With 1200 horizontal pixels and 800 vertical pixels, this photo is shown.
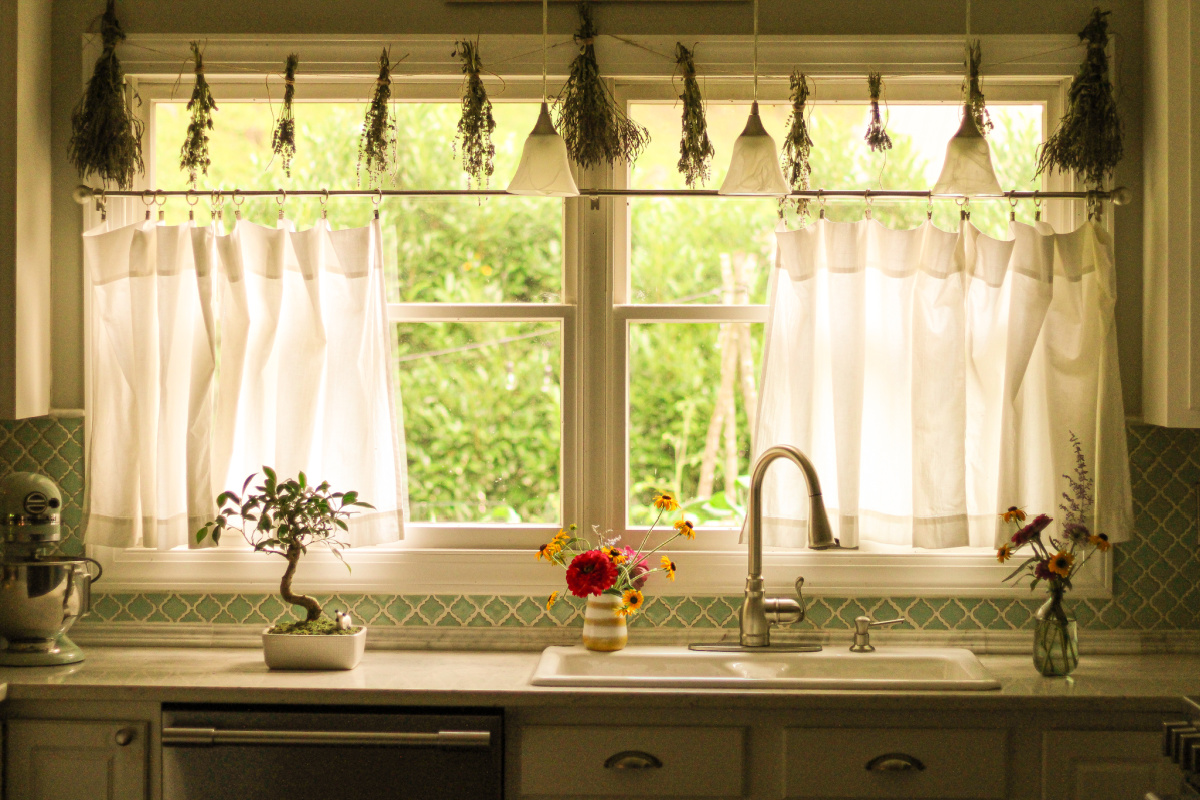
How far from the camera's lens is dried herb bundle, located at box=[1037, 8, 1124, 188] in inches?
104

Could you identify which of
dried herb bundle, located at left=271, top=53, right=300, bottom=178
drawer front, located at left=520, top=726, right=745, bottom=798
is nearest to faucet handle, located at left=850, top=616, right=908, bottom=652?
drawer front, located at left=520, top=726, right=745, bottom=798

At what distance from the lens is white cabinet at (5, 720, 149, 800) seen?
2.35 m

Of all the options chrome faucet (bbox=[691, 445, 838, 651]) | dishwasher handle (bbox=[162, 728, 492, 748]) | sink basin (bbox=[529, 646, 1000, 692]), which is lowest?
dishwasher handle (bbox=[162, 728, 492, 748])

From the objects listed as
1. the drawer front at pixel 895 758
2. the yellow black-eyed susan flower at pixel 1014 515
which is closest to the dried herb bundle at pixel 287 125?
the drawer front at pixel 895 758

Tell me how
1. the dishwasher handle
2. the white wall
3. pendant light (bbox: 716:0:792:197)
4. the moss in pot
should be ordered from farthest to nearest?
the white wall < the moss in pot < pendant light (bbox: 716:0:792:197) < the dishwasher handle

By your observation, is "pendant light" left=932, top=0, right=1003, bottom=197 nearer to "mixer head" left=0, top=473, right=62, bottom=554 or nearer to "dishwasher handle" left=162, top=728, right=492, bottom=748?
"dishwasher handle" left=162, top=728, right=492, bottom=748

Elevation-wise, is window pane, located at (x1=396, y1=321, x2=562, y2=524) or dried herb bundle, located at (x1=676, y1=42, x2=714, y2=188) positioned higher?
dried herb bundle, located at (x1=676, y1=42, x2=714, y2=188)

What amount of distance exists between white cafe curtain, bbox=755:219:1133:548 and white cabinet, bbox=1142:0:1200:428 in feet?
0.40

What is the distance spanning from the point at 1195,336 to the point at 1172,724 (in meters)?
1.04

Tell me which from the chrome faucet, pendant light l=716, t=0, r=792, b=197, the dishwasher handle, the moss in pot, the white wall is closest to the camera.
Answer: the dishwasher handle

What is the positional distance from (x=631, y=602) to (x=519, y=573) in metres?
0.35

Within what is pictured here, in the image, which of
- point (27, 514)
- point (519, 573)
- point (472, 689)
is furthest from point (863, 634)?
point (27, 514)

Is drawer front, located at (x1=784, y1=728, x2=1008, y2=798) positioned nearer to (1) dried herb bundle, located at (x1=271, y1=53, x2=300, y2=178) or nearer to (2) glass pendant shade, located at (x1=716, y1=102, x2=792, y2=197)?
(2) glass pendant shade, located at (x1=716, y1=102, x2=792, y2=197)

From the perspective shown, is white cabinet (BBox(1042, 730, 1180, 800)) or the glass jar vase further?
the glass jar vase
